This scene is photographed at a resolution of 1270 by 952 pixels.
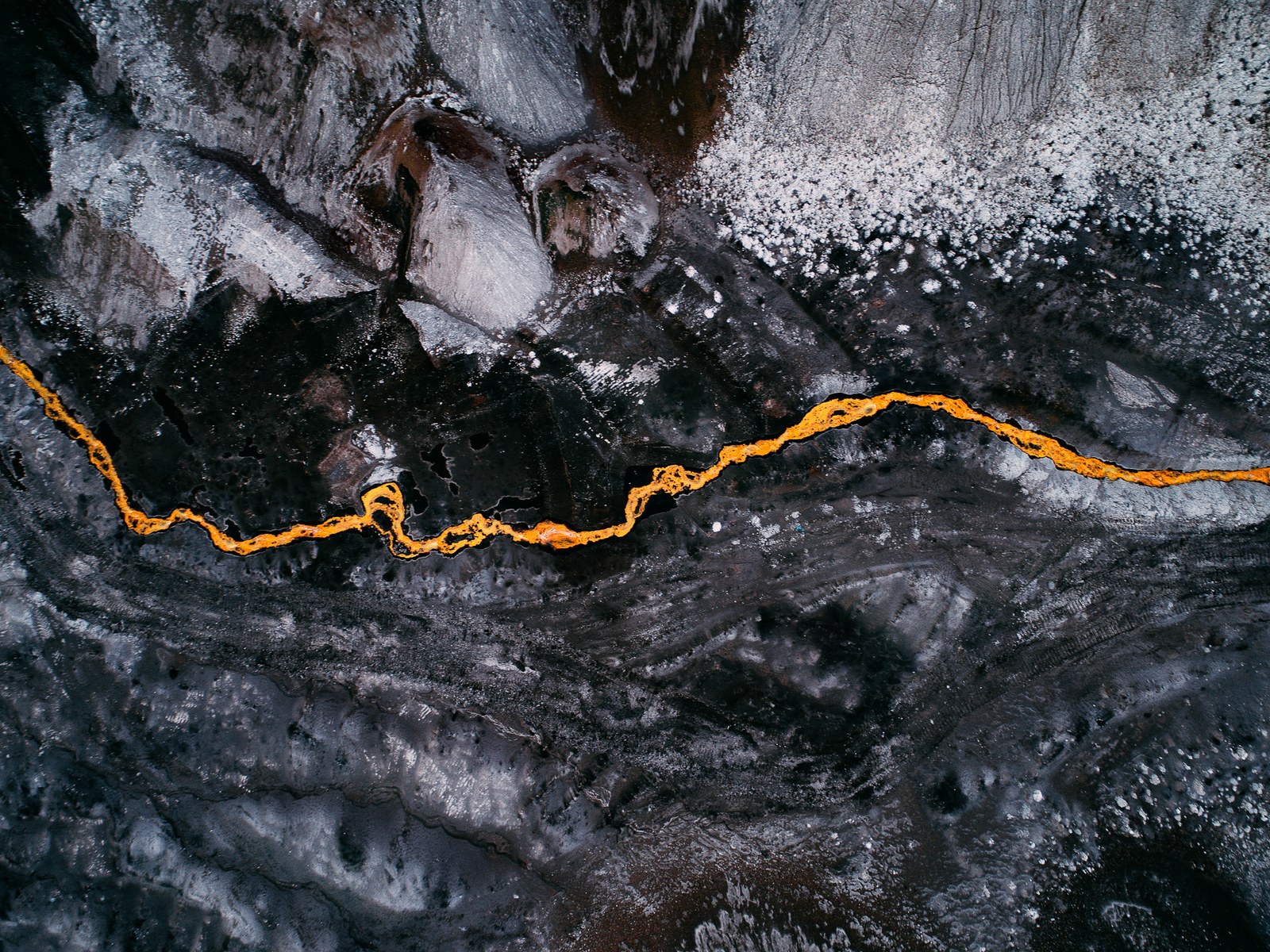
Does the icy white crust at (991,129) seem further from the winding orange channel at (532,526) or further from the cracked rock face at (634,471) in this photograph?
the winding orange channel at (532,526)

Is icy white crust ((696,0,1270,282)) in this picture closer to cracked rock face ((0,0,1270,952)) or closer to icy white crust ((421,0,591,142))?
cracked rock face ((0,0,1270,952))

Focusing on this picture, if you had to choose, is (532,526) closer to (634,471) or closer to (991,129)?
(634,471)

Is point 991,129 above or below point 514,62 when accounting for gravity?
above

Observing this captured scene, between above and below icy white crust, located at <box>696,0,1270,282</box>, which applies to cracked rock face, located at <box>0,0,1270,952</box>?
below

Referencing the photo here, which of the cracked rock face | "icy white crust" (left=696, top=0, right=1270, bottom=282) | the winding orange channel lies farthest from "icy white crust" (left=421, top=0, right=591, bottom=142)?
the winding orange channel

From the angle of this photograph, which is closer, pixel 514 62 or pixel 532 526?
pixel 514 62

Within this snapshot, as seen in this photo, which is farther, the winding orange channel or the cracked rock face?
the winding orange channel

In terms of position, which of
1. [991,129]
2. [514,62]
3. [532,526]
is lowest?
[532,526]

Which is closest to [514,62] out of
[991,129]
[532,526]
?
[532,526]
